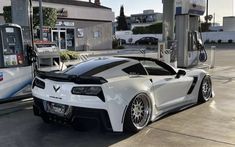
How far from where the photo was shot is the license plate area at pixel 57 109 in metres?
5.21

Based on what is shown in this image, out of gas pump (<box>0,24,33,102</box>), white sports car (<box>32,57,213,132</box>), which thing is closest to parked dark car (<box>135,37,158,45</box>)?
gas pump (<box>0,24,33,102</box>)

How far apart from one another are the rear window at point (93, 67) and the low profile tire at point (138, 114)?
799mm

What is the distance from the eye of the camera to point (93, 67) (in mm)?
5855

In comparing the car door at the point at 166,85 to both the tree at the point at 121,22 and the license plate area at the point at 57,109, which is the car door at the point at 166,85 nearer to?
the license plate area at the point at 57,109

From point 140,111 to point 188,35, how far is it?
11468 millimetres

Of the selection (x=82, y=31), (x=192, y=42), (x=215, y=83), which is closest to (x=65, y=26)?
(x=82, y=31)

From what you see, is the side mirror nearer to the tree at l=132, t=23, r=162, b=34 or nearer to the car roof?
the car roof

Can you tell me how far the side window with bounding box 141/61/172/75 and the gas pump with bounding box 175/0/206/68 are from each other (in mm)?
9821

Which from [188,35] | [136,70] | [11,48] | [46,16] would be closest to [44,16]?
[46,16]

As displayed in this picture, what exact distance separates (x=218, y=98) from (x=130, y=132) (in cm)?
370

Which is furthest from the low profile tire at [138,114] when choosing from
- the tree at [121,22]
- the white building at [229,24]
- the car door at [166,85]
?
the tree at [121,22]

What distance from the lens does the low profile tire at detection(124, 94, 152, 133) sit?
534cm

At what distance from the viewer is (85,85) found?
513 centimetres

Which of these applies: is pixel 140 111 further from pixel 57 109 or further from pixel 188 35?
pixel 188 35
